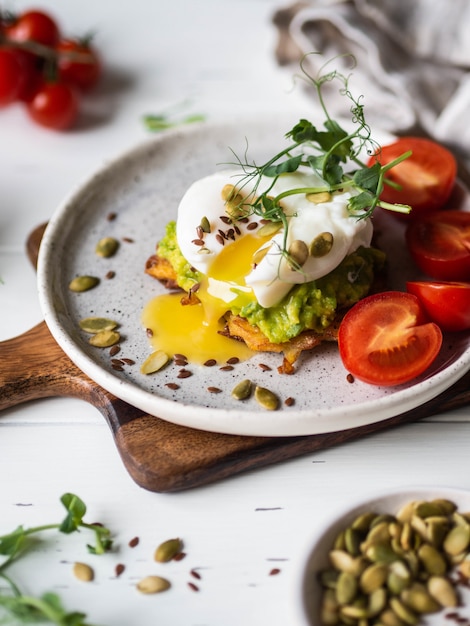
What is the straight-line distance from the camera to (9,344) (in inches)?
146

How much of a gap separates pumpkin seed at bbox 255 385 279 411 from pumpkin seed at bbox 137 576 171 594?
0.79 meters

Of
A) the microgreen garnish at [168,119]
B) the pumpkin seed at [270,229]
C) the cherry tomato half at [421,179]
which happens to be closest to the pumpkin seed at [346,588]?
the pumpkin seed at [270,229]

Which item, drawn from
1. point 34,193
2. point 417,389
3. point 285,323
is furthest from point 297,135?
point 34,193

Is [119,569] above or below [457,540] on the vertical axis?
above

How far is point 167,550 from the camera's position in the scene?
2998mm

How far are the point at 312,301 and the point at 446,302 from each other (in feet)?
1.84

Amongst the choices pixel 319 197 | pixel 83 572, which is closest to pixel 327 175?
pixel 319 197

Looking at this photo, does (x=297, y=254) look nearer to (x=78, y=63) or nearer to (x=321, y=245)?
(x=321, y=245)

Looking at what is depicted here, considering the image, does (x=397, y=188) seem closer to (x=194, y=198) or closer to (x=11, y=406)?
(x=194, y=198)

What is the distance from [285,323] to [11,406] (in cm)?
126

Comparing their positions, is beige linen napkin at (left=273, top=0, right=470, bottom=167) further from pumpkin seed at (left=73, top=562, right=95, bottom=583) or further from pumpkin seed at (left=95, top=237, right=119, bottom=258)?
pumpkin seed at (left=73, top=562, right=95, bottom=583)

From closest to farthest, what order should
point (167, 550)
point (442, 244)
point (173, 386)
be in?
point (167, 550)
point (173, 386)
point (442, 244)

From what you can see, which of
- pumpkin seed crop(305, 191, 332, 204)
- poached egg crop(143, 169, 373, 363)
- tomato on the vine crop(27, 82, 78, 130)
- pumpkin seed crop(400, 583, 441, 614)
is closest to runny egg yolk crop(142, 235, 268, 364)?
poached egg crop(143, 169, 373, 363)

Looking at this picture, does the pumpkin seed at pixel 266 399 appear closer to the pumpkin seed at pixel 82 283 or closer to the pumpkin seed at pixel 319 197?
the pumpkin seed at pixel 319 197
